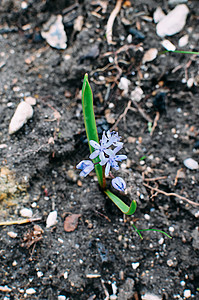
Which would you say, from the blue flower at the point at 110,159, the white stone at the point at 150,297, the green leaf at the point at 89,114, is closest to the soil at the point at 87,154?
the white stone at the point at 150,297

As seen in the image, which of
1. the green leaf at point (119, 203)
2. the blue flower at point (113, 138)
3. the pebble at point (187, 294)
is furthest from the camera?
the pebble at point (187, 294)

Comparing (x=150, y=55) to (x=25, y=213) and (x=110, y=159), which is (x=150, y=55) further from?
(x=25, y=213)

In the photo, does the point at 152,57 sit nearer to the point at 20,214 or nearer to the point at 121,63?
the point at 121,63

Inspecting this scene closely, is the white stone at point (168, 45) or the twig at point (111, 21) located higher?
the twig at point (111, 21)

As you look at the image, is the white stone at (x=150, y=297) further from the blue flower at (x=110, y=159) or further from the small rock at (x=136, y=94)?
the small rock at (x=136, y=94)

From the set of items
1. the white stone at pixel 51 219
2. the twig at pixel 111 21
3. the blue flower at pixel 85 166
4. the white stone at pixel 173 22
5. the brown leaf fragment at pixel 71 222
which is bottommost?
the brown leaf fragment at pixel 71 222

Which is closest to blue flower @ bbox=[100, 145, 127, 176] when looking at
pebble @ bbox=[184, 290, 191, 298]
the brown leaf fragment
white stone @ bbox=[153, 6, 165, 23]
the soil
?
the soil

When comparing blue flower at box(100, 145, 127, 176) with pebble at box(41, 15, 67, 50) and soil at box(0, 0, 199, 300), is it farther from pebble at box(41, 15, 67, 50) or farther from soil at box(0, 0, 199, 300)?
pebble at box(41, 15, 67, 50)
